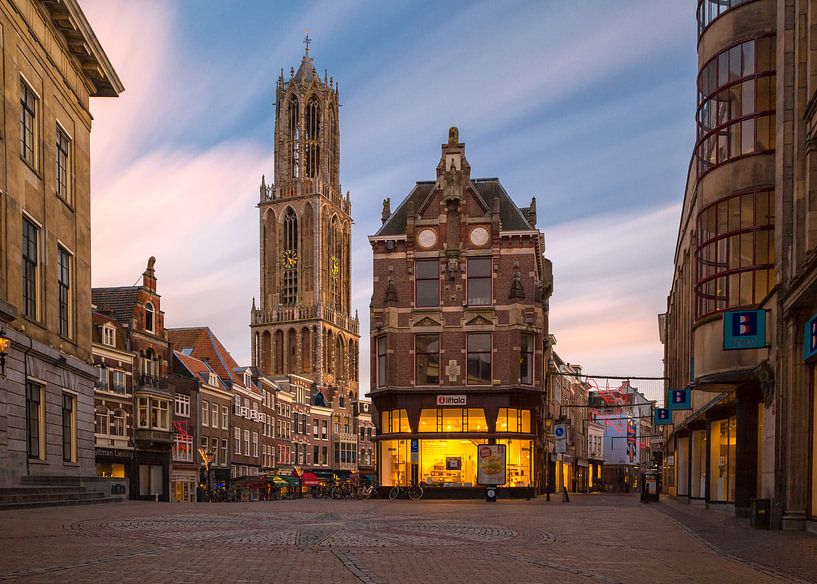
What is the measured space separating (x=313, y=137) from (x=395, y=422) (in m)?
105

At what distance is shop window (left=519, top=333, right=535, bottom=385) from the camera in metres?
48.4

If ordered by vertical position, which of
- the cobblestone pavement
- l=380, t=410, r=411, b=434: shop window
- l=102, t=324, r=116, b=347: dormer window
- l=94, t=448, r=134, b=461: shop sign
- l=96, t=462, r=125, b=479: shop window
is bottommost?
l=96, t=462, r=125, b=479: shop window

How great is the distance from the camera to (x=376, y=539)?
52.8ft

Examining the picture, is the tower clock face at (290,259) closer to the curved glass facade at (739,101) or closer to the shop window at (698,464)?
the shop window at (698,464)

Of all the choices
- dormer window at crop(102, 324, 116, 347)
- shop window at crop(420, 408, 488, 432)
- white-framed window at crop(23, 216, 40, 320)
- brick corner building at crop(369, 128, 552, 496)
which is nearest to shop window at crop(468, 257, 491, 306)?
brick corner building at crop(369, 128, 552, 496)

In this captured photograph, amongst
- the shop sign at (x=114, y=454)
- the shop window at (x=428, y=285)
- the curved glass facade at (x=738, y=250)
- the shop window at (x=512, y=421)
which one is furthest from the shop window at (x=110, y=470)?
the curved glass facade at (x=738, y=250)

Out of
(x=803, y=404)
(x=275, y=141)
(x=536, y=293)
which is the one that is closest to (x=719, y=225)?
(x=803, y=404)

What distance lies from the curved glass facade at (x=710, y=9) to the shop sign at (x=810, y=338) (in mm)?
9113

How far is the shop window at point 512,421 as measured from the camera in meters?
47.4

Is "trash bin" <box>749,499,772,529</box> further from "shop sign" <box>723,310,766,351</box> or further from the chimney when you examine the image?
the chimney

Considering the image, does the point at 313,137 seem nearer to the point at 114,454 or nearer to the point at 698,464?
the point at 114,454

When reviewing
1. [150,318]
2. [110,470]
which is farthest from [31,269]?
[150,318]

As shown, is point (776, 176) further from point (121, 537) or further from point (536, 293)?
point (536, 293)

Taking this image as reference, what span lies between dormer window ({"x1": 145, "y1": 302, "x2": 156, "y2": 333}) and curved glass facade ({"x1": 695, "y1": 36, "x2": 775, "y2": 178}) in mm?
44663
